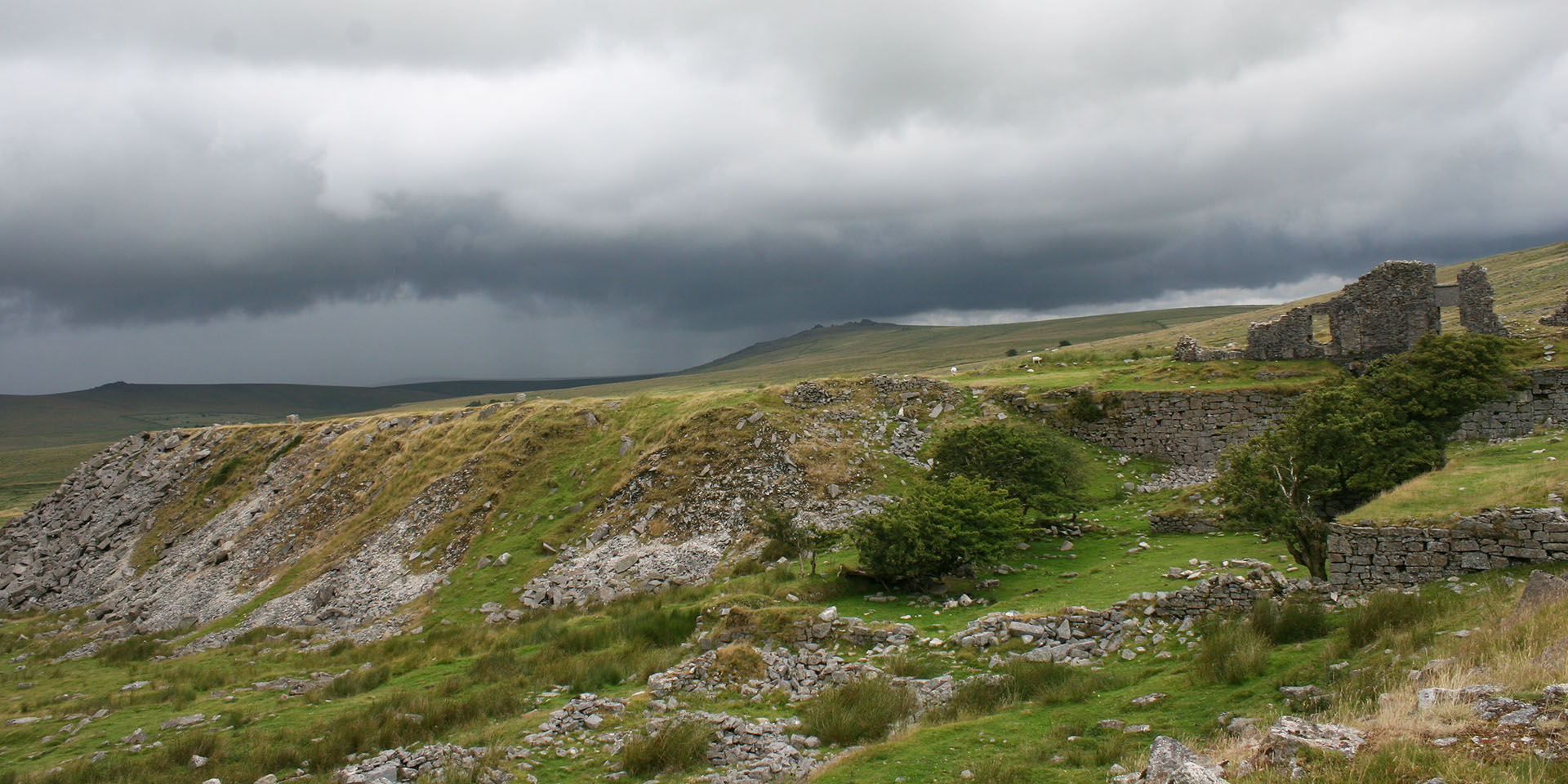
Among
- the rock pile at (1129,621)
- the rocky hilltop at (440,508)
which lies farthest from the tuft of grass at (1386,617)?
the rocky hilltop at (440,508)

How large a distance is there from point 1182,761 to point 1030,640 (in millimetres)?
7631

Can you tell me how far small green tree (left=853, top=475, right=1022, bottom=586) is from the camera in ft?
65.1

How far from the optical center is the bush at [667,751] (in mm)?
12430

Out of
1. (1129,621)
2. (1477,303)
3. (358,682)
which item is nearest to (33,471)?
(358,682)

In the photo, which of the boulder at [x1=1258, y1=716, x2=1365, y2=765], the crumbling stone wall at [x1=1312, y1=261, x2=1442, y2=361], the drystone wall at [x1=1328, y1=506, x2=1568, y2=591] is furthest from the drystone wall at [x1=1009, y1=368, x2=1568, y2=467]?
the boulder at [x1=1258, y1=716, x2=1365, y2=765]

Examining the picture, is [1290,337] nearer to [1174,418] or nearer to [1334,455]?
[1174,418]

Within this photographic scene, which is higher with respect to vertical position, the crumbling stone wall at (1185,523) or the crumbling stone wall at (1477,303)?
the crumbling stone wall at (1477,303)

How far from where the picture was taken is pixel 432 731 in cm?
1555

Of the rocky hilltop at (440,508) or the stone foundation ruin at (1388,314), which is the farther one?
the stone foundation ruin at (1388,314)

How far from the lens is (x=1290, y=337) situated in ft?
116

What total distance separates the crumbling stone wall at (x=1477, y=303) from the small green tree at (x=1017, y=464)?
18.8m

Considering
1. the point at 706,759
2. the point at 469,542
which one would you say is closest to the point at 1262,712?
the point at 706,759

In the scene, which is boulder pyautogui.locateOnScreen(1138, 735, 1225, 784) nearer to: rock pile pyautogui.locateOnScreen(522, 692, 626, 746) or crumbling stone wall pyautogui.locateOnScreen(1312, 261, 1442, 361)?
rock pile pyautogui.locateOnScreen(522, 692, 626, 746)

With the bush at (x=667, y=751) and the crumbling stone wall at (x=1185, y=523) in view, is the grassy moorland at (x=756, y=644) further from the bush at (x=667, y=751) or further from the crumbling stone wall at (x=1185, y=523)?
the crumbling stone wall at (x=1185, y=523)
